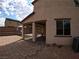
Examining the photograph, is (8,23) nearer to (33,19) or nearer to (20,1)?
(20,1)

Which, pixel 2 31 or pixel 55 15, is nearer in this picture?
pixel 55 15

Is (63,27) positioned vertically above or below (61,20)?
below

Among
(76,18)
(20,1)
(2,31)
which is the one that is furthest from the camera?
(20,1)

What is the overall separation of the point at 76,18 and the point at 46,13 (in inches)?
130

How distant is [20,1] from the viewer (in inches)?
2499

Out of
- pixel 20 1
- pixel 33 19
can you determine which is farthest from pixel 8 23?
pixel 33 19

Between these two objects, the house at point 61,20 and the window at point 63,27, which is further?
the window at point 63,27

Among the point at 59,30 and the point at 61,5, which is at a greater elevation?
the point at 61,5

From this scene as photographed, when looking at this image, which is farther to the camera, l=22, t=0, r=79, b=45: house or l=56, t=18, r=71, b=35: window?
l=56, t=18, r=71, b=35: window

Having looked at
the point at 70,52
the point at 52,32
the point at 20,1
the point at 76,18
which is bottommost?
the point at 70,52

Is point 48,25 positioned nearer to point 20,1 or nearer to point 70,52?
point 70,52

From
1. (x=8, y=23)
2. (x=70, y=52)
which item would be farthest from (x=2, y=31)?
(x=70, y=52)

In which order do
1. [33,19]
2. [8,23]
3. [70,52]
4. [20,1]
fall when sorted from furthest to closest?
[20,1], [8,23], [33,19], [70,52]

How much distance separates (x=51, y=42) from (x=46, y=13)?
323 centimetres
